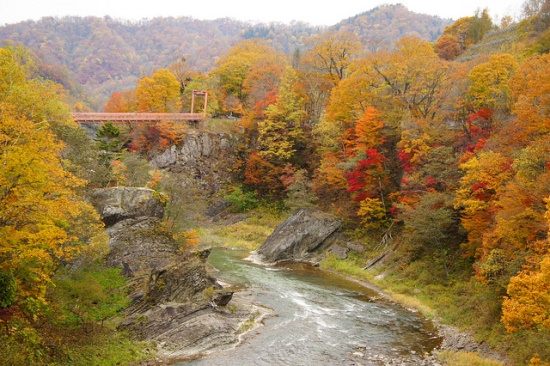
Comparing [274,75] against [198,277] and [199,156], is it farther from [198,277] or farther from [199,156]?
[198,277]

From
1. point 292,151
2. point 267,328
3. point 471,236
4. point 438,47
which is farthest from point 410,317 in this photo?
point 438,47

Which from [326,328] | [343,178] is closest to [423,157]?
[343,178]

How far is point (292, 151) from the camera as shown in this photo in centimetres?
5462

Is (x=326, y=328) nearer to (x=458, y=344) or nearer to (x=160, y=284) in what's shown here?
(x=458, y=344)

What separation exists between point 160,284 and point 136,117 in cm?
4382

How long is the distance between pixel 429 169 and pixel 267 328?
18.8 meters

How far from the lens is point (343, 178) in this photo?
1677 inches

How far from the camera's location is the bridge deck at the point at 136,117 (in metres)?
56.3

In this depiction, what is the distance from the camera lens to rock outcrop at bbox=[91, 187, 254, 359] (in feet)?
61.7

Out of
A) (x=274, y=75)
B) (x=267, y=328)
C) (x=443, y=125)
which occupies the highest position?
(x=274, y=75)

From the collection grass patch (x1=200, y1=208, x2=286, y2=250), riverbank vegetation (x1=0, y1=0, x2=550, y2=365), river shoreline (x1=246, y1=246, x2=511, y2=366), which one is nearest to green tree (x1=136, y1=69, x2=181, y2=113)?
riverbank vegetation (x1=0, y1=0, x2=550, y2=365)

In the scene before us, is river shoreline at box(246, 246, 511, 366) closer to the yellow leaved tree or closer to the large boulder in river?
the yellow leaved tree

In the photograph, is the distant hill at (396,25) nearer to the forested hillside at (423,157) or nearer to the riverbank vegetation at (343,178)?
the forested hillside at (423,157)

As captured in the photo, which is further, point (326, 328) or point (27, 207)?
point (326, 328)
